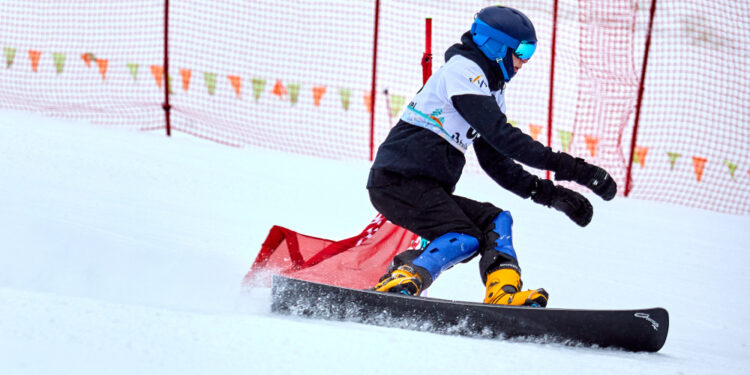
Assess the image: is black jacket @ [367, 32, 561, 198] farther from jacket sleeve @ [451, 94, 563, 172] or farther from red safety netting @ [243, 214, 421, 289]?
red safety netting @ [243, 214, 421, 289]

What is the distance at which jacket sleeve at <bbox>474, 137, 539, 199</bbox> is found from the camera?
12.7 feet

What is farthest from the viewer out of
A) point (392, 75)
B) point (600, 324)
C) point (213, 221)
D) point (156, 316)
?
point (392, 75)

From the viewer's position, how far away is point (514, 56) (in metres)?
3.59

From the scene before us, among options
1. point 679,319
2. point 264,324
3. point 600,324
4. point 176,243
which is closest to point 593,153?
point 679,319

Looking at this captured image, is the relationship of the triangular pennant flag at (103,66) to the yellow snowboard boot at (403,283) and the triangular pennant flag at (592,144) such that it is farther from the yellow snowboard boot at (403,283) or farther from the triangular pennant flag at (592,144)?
the yellow snowboard boot at (403,283)

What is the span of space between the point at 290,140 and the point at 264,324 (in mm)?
7209

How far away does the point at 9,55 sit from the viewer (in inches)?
505

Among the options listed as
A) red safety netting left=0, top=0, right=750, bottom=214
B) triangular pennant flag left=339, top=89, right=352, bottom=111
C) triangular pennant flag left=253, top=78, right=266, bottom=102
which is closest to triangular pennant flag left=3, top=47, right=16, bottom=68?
→ red safety netting left=0, top=0, right=750, bottom=214

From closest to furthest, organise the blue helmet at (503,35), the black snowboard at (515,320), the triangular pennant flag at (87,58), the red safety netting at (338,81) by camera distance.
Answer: the black snowboard at (515,320) < the blue helmet at (503,35) < the red safety netting at (338,81) < the triangular pennant flag at (87,58)

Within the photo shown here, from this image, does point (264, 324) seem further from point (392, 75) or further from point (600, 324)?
point (392, 75)

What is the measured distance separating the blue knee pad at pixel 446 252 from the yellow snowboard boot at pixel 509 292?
0.16 m

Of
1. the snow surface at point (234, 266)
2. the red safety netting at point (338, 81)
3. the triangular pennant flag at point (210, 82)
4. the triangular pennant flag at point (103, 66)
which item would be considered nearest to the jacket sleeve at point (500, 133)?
the snow surface at point (234, 266)

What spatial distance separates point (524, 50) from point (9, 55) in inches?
453

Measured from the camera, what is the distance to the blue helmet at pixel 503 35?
3498 mm
